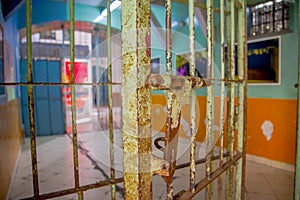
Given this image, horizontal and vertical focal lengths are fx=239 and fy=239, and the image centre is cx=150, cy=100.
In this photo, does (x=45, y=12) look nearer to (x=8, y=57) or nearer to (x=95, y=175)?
(x=8, y=57)

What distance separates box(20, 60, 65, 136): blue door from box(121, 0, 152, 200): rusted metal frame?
537 cm

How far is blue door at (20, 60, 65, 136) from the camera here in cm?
547

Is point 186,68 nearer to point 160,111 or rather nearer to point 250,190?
point 160,111

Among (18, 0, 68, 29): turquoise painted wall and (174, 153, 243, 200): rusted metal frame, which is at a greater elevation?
(18, 0, 68, 29): turquoise painted wall

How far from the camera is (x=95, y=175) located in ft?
10.1

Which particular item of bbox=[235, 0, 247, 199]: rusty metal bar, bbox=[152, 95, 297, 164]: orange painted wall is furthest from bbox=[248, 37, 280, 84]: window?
bbox=[235, 0, 247, 199]: rusty metal bar

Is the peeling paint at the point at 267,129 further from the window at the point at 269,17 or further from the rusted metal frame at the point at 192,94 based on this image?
the rusted metal frame at the point at 192,94

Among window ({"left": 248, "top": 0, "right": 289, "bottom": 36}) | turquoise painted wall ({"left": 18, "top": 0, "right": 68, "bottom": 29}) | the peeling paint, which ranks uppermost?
turquoise painted wall ({"left": 18, "top": 0, "right": 68, "bottom": 29})

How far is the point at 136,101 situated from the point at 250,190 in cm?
241

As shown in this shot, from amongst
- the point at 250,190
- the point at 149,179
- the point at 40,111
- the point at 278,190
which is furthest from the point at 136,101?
the point at 40,111

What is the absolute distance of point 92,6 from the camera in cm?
584

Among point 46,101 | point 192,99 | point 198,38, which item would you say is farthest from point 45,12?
point 192,99

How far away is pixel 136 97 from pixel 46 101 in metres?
5.54

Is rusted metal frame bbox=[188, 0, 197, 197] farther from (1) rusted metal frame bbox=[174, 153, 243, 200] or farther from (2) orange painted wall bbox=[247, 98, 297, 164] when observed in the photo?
(2) orange painted wall bbox=[247, 98, 297, 164]
